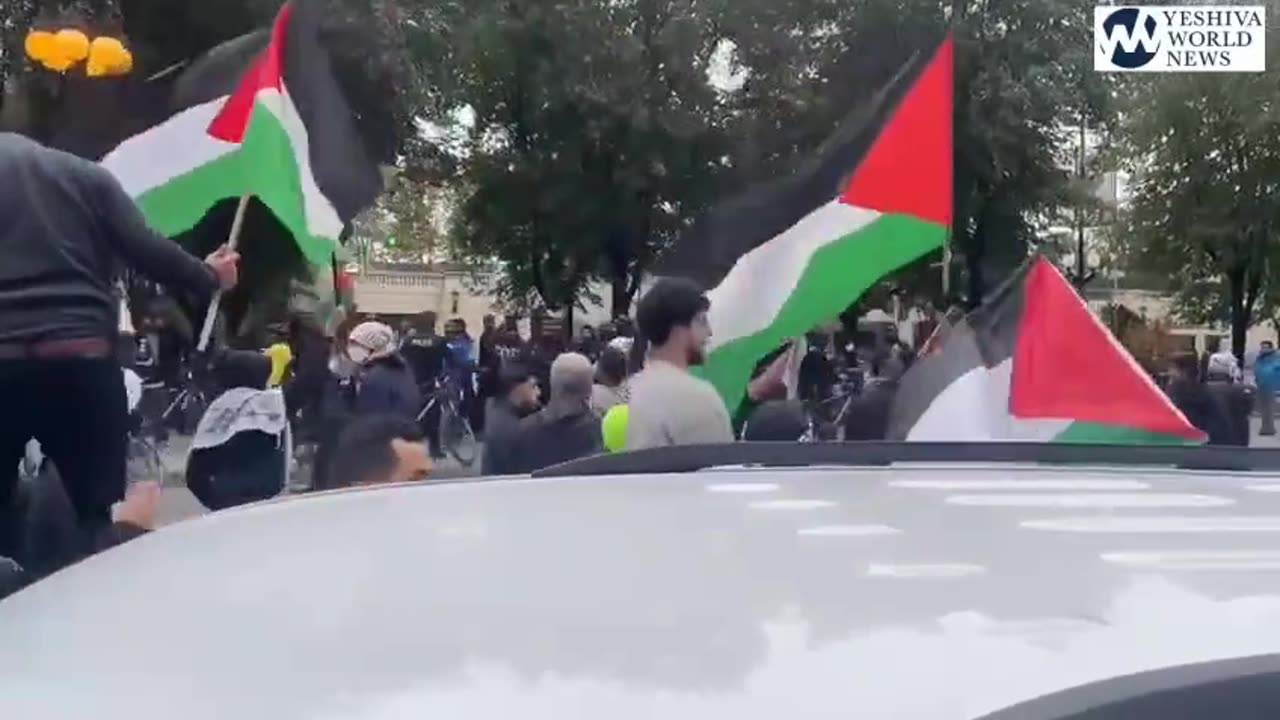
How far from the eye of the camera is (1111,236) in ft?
117

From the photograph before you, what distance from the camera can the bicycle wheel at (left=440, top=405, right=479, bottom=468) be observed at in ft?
52.5

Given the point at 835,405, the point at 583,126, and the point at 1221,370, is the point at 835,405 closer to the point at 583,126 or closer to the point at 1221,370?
the point at 1221,370

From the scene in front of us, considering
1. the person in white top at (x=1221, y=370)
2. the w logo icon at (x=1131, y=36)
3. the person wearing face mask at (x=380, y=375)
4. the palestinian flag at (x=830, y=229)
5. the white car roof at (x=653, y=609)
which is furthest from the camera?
the w logo icon at (x=1131, y=36)

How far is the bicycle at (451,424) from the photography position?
15930 millimetres

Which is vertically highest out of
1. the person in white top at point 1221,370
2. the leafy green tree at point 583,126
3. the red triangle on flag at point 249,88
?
the leafy green tree at point 583,126

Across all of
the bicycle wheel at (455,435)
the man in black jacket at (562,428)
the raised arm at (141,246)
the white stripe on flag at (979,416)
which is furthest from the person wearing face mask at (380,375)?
the bicycle wheel at (455,435)

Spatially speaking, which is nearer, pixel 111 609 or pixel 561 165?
pixel 111 609

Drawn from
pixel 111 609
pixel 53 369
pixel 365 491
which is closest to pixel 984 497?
pixel 365 491

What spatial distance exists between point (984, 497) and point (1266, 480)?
0.44 meters

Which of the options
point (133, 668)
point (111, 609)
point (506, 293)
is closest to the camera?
point (133, 668)

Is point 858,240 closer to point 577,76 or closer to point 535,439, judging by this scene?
point 535,439

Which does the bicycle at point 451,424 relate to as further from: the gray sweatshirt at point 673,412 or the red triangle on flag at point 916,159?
the gray sweatshirt at point 673,412

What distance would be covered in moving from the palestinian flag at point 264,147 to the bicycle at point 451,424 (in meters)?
8.76

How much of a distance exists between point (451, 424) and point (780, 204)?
34.1ft
